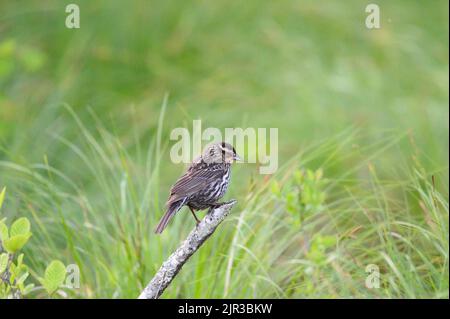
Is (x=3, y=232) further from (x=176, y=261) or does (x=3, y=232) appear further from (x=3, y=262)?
(x=176, y=261)

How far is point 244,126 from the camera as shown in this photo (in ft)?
24.1

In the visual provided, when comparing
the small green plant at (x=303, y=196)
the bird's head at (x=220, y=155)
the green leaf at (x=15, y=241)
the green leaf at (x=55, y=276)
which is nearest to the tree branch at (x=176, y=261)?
the green leaf at (x=55, y=276)

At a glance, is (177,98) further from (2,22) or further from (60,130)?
(2,22)

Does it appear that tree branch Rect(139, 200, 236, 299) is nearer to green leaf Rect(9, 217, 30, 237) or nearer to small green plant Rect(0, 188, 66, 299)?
small green plant Rect(0, 188, 66, 299)

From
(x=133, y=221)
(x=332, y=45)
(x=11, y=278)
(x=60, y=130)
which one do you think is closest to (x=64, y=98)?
(x=60, y=130)

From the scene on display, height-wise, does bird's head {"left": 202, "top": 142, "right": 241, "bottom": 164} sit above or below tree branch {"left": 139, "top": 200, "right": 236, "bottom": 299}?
above

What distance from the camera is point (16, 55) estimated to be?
33.2ft

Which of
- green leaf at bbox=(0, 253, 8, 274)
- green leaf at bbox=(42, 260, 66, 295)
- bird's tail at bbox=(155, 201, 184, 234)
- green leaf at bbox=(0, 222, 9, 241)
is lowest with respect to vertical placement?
green leaf at bbox=(42, 260, 66, 295)

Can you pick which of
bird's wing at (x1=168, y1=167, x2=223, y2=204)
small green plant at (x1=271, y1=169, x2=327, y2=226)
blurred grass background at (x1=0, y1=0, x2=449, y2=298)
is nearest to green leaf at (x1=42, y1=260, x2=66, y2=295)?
bird's wing at (x1=168, y1=167, x2=223, y2=204)

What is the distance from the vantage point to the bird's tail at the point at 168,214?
4887mm

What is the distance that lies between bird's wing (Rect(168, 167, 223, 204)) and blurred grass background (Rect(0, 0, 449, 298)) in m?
0.41

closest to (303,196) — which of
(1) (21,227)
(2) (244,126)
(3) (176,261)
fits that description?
(3) (176,261)

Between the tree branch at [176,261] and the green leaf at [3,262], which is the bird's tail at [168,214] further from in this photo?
the green leaf at [3,262]

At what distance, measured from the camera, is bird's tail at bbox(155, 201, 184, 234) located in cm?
489
